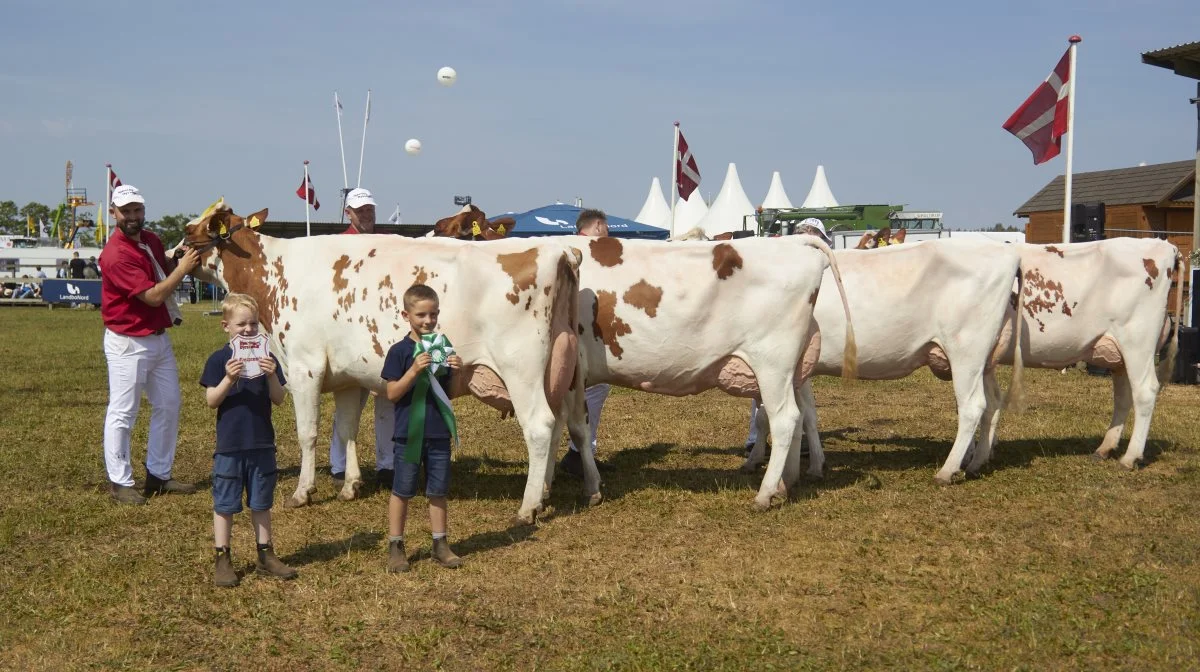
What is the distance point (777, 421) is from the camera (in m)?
7.34

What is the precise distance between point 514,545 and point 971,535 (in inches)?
114

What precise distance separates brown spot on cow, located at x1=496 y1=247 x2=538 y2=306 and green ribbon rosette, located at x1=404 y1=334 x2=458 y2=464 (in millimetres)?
1135

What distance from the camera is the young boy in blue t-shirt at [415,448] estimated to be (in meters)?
5.80

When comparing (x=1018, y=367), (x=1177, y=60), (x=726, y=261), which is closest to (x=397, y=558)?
(x=726, y=261)

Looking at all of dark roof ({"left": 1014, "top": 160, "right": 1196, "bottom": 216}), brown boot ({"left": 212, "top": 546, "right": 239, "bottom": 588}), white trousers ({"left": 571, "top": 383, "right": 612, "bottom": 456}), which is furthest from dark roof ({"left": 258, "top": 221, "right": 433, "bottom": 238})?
brown boot ({"left": 212, "top": 546, "right": 239, "bottom": 588})

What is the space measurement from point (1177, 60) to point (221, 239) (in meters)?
17.2

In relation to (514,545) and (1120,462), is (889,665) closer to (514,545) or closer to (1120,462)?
(514,545)

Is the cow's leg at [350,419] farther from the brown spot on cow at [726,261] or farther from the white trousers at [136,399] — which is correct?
the brown spot on cow at [726,261]

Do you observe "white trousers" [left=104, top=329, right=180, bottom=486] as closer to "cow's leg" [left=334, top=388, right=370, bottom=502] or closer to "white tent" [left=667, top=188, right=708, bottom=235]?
"cow's leg" [left=334, top=388, right=370, bottom=502]

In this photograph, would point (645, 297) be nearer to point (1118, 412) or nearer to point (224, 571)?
point (224, 571)

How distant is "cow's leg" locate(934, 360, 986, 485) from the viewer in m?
8.14

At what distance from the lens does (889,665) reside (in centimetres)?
449

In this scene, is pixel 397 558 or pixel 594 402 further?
pixel 594 402

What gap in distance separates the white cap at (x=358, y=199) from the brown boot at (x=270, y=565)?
12.7ft
